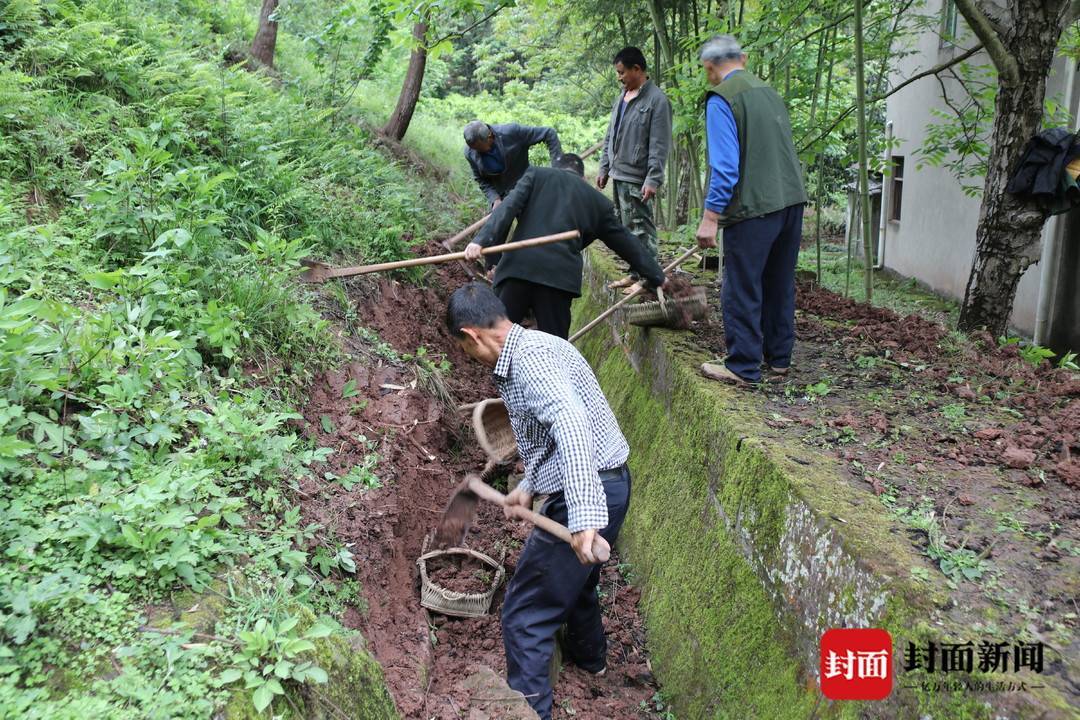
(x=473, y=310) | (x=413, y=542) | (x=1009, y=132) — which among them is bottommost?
(x=413, y=542)

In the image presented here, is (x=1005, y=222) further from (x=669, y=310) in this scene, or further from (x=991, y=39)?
(x=669, y=310)

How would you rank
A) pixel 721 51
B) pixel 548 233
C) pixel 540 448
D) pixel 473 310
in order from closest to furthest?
pixel 473 310 → pixel 540 448 → pixel 721 51 → pixel 548 233

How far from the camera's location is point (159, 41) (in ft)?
22.9

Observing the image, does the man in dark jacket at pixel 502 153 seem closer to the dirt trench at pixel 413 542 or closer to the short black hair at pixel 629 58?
the short black hair at pixel 629 58

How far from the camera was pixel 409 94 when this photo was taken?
1106 centimetres

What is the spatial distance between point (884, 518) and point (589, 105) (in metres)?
17.0

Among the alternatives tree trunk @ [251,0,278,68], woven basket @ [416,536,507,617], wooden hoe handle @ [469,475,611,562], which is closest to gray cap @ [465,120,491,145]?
wooden hoe handle @ [469,475,611,562]

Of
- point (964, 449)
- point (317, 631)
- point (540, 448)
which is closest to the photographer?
point (317, 631)

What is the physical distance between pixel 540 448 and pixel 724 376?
1706 millimetres

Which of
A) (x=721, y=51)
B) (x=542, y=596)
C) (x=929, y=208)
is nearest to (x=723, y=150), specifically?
(x=721, y=51)

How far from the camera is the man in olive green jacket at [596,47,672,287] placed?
6.53m

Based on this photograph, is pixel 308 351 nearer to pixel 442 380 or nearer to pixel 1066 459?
pixel 442 380

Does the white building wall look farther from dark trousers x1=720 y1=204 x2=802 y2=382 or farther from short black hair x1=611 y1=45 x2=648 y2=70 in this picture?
dark trousers x1=720 y1=204 x2=802 y2=382

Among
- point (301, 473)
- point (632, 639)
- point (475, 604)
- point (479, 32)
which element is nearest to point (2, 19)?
point (301, 473)
